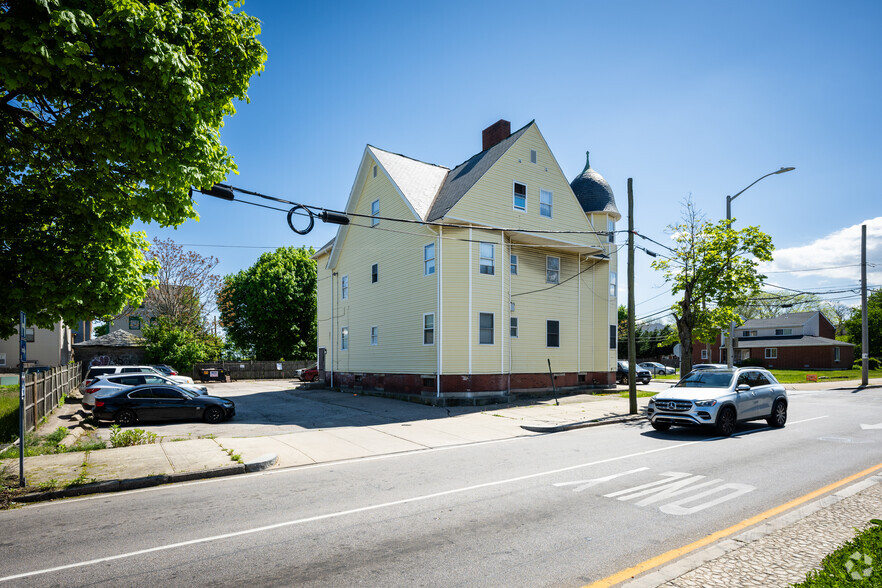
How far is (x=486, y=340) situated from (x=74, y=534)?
1710 centimetres

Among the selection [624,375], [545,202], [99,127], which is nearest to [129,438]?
[99,127]

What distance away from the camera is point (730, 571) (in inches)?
183

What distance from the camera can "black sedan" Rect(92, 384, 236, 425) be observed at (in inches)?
628

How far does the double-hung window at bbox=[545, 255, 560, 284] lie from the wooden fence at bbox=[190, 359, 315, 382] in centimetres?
2556

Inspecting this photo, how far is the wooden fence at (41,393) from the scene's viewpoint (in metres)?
14.1

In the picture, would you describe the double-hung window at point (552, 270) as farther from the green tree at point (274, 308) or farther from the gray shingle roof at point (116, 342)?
the gray shingle roof at point (116, 342)

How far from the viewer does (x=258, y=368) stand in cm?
4247

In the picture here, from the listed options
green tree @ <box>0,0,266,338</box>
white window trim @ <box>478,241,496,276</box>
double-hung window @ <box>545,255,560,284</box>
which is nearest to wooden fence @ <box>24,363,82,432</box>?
green tree @ <box>0,0,266,338</box>

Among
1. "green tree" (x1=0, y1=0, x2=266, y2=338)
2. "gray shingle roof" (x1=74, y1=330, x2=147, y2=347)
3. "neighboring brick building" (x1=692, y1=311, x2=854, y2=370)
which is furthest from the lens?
"neighboring brick building" (x1=692, y1=311, x2=854, y2=370)

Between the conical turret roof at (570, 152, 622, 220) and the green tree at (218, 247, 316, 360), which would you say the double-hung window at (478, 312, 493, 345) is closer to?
the conical turret roof at (570, 152, 622, 220)

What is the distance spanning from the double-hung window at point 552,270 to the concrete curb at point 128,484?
18.2 m

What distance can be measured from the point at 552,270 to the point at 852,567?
21562 mm

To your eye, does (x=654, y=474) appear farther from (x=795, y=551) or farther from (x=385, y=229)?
(x=385, y=229)

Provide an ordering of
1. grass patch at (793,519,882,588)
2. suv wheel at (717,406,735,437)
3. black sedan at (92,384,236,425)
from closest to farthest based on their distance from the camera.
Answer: grass patch at (793,519,882,588), suv wheel at (717,406,735,437), black sedan at (92,384,236,425)
